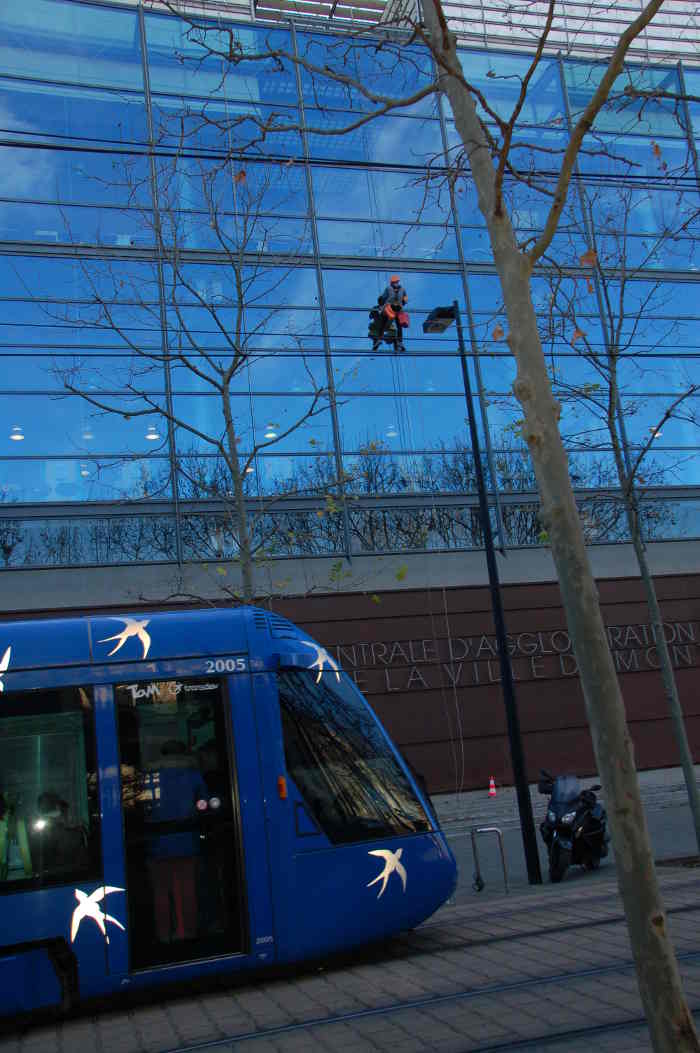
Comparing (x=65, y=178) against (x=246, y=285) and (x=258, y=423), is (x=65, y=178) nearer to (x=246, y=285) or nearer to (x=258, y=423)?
(x=246, y=285)

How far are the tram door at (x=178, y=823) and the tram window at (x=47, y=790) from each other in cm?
25

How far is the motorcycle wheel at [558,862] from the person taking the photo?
1101cm

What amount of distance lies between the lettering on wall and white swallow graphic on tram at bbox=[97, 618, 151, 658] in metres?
12.8

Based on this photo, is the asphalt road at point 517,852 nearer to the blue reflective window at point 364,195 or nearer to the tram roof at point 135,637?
the tram roof at point 135,637

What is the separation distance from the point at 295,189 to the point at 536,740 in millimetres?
13848

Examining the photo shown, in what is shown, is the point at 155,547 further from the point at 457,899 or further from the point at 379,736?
the point at 379,736

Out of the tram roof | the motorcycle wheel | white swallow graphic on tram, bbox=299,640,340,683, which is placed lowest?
the motorcycle wheel

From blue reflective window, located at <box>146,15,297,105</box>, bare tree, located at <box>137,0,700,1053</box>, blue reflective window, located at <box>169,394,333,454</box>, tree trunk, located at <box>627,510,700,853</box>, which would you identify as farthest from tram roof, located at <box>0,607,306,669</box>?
blue reflective window, located at <box>146,15,297,105</box>

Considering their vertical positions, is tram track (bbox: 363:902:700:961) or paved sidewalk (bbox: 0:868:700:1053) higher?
tram track (bbox: 363:902:700:961)

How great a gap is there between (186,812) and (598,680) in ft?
13.1

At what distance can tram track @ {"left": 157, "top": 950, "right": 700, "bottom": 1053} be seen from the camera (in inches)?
206

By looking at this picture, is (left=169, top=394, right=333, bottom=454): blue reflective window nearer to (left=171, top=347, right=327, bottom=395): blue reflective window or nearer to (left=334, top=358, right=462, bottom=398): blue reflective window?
(left=171, top=347, right=327, bottom=395): blue reflective window

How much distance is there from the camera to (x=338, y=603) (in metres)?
20.7

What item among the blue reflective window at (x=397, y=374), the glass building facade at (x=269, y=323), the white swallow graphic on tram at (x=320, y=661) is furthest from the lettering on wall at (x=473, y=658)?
the white swallow graphic on tram at (x=320, y=661)
